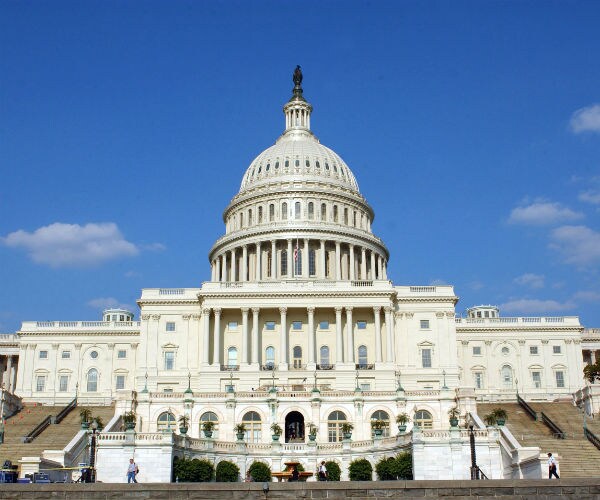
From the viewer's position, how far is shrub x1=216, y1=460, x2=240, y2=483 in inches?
2237

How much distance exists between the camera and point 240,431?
62.4 meters

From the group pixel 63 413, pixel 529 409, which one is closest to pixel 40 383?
pixel 63 413

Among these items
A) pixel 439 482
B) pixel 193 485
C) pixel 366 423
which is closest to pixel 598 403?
pixel 366 423

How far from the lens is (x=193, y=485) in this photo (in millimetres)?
34031

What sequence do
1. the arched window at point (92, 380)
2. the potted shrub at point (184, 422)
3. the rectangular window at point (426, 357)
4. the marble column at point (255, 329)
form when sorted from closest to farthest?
the potted shrub at point (184, 422), the marble column at point (255, 329), the rectangular window at point (426, 357), the arched window at point (92, 380)

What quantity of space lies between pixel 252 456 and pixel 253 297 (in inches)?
1378

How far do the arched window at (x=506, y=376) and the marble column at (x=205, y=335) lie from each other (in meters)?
36.7

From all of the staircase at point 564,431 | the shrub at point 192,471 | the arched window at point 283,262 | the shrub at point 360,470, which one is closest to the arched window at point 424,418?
the staircase at point 564,431

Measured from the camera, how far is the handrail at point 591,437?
196 ft

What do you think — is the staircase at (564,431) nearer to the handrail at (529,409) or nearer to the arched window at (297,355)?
the handrail at (529,409)

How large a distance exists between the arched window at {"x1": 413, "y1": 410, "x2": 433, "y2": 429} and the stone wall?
3533 centimetres

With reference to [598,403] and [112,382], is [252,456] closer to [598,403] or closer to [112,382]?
[598,403]

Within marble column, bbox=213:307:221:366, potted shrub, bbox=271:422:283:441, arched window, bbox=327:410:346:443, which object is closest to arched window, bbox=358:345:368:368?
marble column, bbox=213:307:221:366

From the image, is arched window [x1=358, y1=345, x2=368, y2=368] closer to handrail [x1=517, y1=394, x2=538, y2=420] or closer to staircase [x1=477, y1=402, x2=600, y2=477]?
staircase [x1=477, y1=402, x2=600, y2=477]
